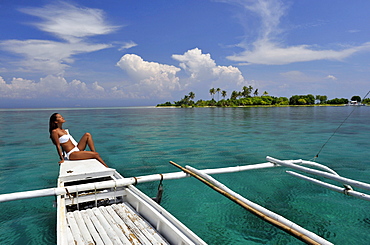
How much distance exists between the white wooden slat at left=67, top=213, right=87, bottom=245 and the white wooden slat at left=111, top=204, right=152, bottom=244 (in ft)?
2.43

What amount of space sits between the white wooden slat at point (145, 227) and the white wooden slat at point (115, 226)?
0.30 m

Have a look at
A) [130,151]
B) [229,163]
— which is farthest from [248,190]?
[130,151]

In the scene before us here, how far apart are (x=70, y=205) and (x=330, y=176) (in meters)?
5.70

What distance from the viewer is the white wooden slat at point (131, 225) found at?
368 centimetres

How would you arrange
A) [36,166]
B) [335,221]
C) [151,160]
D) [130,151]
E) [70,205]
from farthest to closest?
[130,151] → [151,160] → [36,166] → [335,221] → [70,205]

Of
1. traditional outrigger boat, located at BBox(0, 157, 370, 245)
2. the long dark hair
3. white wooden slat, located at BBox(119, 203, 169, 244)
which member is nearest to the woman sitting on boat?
the long dark hair

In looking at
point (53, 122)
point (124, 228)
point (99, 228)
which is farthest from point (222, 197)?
point (53, 122)

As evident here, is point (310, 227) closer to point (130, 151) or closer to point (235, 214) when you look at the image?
point (235, 214)

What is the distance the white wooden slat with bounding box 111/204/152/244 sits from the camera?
3677 millimetres

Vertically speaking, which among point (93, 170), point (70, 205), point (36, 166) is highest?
point (93, 170)

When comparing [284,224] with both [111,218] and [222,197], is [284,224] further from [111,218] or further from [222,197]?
[222,197]

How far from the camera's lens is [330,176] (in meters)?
5.49

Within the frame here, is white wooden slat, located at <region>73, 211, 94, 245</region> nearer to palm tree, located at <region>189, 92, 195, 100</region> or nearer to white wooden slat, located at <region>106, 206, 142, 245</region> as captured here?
white wooden slat, located at <region>106, 206, 142, 245</region>

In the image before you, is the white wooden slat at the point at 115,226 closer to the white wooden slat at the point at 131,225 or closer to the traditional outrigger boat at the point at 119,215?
the traditional outrigger boat at the point at 119,215
